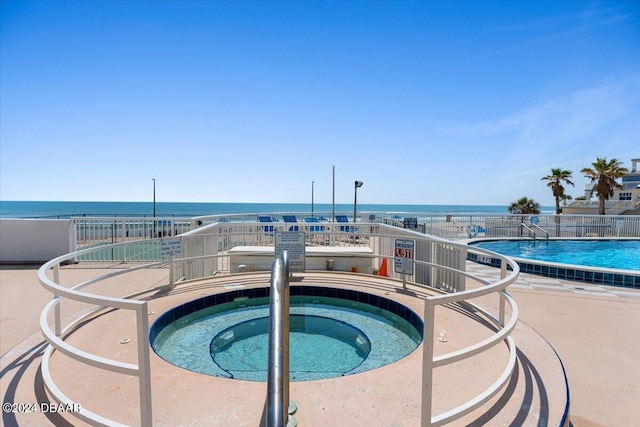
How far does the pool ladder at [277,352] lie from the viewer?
118 cm

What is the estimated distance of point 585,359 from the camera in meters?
3.24

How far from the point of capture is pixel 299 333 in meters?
4.30

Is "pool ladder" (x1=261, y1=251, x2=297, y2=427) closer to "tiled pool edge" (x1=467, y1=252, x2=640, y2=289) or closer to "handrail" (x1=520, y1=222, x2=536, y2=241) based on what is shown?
"tiled pool edge" (x1=467, y1=252, x2=640, y2=289)

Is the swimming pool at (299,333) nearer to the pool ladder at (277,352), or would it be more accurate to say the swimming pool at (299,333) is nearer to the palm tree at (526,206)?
the pool ladder at (277,352)

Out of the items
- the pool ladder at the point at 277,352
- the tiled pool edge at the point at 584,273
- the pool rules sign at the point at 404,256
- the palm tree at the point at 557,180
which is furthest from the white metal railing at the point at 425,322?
the palm tree at the point at 557,180

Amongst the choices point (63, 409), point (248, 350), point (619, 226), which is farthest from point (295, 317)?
point (619, 226)

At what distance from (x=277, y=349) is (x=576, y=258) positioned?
12.7m

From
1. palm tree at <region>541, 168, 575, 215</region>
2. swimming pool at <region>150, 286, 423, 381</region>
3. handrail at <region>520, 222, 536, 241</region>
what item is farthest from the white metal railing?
palm tree at <region>541, 168, 575, 215</region>

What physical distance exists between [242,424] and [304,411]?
0.40 metres

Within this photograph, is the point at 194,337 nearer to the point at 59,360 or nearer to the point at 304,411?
the point at 59,360

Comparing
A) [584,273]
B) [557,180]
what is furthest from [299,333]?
[557,180]

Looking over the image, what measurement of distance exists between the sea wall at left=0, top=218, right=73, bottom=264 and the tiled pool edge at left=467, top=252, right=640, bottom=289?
34.3 feet

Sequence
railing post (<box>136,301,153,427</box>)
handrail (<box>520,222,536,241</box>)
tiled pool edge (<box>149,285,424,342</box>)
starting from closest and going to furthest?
railing post (<box>136,301,153,427</box>)
tiled pool edge (<box>149,285,424,342</box>)
handrail (<box>520,222,536,241</box>)

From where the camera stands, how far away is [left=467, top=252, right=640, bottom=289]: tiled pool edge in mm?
6359
